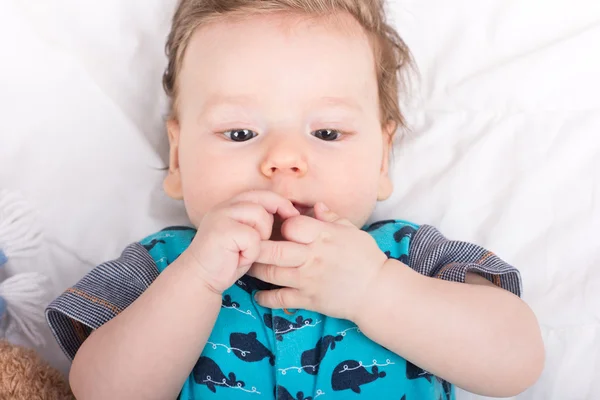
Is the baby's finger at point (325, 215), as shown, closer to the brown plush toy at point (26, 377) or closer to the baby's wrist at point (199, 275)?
the baby's wrist at point (199, 275)

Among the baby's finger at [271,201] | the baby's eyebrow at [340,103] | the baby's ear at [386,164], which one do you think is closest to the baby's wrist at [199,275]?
the baby's finger at [271,201]

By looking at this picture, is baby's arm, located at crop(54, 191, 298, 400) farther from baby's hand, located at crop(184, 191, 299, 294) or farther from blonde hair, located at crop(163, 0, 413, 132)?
blonde hair, located at crop(163, 0, 413, 132)

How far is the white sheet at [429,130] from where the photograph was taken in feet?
4.56

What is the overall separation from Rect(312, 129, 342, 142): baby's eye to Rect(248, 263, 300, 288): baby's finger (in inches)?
9.8

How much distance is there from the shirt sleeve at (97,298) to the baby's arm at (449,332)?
0.39 m

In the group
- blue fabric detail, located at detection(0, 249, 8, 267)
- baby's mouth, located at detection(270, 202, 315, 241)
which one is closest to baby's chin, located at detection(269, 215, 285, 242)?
baby's mouth, located at detection(270, 202, 315, 241)

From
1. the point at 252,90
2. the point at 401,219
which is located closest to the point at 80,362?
the point at 252,90

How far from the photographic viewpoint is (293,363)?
112 cm

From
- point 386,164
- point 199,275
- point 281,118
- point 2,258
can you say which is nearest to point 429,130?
point 386,164

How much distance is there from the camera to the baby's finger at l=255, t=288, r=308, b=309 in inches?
43.2

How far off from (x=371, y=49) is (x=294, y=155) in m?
0.33

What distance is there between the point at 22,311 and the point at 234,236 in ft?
1.66

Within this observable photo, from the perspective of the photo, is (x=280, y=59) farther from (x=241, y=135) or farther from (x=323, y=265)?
(x=323, y=265)

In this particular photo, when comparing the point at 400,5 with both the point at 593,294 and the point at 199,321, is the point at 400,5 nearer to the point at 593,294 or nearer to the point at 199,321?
the point at 593,294
